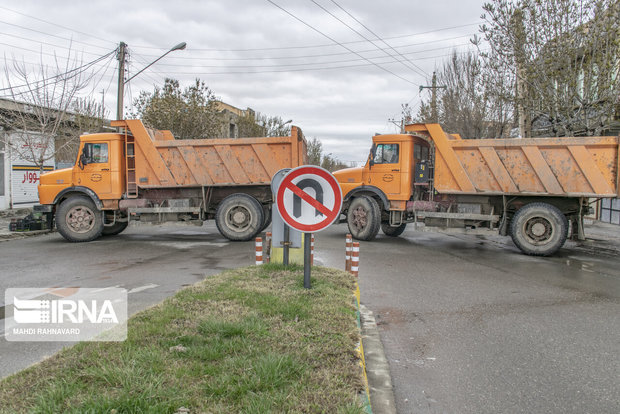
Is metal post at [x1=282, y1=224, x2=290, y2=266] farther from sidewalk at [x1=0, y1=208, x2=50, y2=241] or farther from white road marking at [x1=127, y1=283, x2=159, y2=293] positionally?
sidewalk at [x1=0, y1=208, x2=50, y2=241]

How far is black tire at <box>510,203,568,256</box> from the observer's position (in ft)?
33.0

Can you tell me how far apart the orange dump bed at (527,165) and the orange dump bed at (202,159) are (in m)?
3.75

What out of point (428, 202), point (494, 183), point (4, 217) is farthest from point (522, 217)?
point (4, 217)

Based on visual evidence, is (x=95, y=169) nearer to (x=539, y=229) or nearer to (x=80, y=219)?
(x=80, y=219)

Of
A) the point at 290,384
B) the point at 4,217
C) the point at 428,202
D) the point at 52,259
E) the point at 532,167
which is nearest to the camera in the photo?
the point at 290,384

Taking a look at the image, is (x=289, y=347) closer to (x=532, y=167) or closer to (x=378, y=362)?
(x=378, y=362)

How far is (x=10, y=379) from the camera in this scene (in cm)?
307

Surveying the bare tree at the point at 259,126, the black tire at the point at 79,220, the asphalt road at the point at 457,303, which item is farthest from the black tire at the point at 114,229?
the bare tree at the point at 259,126

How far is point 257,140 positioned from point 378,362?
8.99 metres

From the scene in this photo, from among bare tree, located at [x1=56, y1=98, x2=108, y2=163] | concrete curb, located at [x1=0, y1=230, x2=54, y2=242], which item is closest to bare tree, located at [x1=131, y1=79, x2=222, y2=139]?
bare tree, located at [x1=56, y1=98, x2=108, y2=163]

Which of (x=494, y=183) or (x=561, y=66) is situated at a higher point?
(x=561, y=66)

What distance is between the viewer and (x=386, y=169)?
12.3 m

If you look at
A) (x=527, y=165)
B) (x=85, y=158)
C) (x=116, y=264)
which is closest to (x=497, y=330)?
(x=527, y=165)

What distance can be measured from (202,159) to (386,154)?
4.89 m
